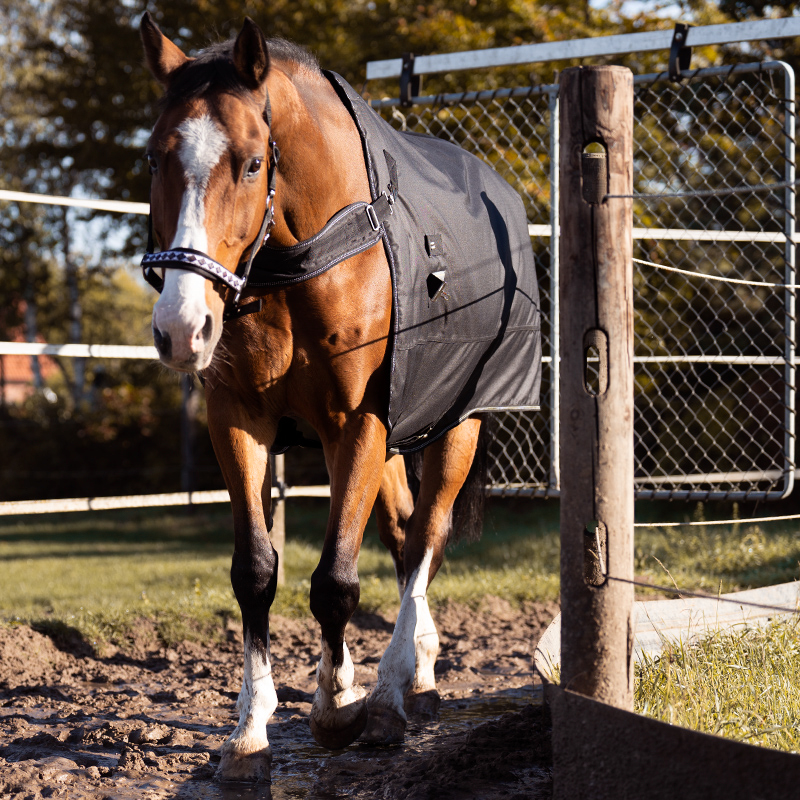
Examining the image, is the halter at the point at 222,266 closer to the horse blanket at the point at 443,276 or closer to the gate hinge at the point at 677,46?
the horse blanket at the point at 443,276

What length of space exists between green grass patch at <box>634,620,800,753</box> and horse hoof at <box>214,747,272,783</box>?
45.0 inches

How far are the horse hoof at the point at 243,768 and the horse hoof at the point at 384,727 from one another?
0.46m

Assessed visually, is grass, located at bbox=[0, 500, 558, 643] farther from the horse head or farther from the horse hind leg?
the horse head

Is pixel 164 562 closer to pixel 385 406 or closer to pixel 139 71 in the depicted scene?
pixel 385 406

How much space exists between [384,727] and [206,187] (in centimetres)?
193

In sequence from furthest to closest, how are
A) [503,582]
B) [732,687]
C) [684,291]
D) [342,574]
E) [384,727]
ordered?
[684,291]
[503,582]
[384,727]
[342,574]
[732,687]

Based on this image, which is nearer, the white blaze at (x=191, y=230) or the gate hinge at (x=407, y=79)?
the white blaze at (x=191, y=230)

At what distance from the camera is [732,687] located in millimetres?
2688

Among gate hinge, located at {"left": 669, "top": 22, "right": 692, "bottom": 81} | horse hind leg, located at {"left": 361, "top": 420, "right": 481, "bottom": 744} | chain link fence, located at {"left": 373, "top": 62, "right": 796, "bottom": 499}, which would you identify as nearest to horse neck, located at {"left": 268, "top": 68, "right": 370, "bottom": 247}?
horse hind leg, located at {"left": 361, "top": 420, "right": 481, "bottom": 744}

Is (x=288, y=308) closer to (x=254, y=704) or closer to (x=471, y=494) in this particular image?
(x=254, y=704)

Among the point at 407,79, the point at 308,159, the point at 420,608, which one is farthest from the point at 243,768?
the point at 407,79

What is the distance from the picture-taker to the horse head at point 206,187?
7.47 feet

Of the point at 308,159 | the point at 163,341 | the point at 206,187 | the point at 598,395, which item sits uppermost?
the point at 308,159

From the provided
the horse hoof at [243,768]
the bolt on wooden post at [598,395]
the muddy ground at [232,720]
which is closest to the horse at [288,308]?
the horse hoof at [243,768]
